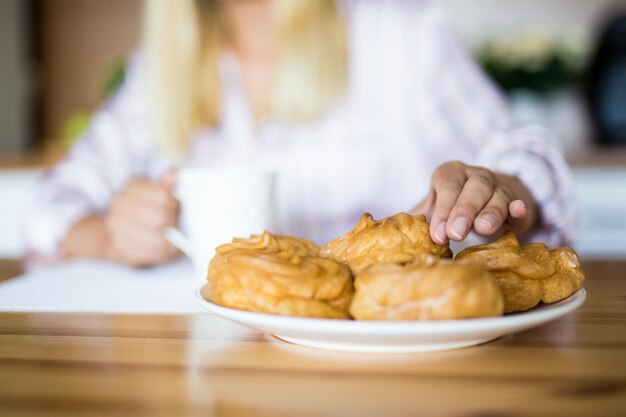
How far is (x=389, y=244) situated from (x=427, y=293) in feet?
0.32

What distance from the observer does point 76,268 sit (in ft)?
3.15

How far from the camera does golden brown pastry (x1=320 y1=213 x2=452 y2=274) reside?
517 mm

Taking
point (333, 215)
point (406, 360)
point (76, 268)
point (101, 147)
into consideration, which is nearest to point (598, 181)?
point (333, 215)

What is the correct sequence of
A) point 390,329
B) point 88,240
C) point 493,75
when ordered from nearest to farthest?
point 390,329, point 88,240, point 493,75

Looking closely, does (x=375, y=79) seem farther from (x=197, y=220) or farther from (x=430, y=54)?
(x=197, y=220)

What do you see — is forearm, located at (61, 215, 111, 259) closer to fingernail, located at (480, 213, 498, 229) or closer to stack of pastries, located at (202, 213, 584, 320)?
stack of pastries, located at (202, 213, 584, 320)

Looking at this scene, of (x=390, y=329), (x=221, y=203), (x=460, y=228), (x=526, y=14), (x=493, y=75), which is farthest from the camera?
(x=526, y=14)

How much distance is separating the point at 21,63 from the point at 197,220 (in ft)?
7.82

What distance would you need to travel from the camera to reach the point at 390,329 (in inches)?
15.8

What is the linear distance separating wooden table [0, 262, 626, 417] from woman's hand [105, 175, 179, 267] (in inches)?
14.1

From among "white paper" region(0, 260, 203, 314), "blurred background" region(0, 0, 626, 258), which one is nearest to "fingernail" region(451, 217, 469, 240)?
"white paper" region(0, 260, 203, 314)

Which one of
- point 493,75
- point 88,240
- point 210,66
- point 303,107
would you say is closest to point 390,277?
point 88,240

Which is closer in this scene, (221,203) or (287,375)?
(287,375)

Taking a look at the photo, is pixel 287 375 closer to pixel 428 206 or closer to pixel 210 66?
pixel 428 206
